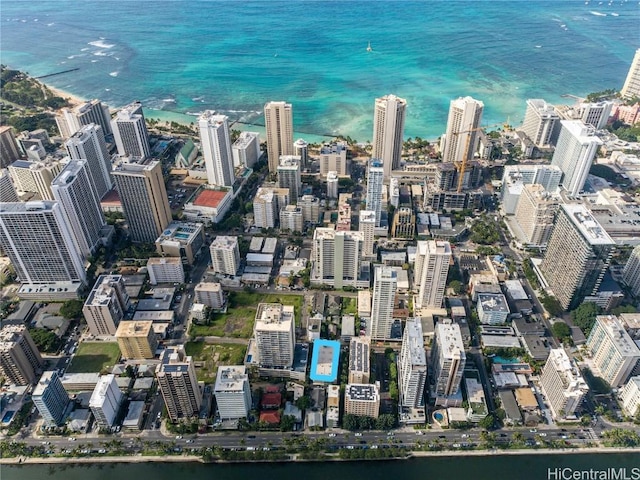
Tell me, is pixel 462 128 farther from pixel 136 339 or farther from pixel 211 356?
pixel 136 339

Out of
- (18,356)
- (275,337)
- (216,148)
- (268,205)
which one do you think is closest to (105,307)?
(18,356)

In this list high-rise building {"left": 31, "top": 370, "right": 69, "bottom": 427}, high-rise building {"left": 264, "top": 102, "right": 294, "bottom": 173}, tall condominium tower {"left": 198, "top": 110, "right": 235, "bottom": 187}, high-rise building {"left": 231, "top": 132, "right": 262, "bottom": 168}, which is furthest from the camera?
high-rise building {"left": 231, "top": 132, "right": 262, "bottom": 168}

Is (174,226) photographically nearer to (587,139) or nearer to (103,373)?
(103,373)

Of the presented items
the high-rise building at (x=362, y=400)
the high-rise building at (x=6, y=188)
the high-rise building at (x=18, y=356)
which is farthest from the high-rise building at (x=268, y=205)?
the high-rise building at (x=6, y=188)

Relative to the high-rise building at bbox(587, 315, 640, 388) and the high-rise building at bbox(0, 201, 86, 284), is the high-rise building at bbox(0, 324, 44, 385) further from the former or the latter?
the high-rise building at bbox(587, 315, 640, 388)

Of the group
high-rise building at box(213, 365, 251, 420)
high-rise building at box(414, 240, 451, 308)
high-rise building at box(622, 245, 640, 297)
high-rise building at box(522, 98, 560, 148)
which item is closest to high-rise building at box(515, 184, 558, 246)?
high-rise building at box(622, 245, 640, 297)

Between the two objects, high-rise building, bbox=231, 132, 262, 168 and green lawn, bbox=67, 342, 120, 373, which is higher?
high-rise building, bbox=231, 132, 262, 168

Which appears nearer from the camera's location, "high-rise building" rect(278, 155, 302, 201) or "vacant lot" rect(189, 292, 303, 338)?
"vacant lot" rect(189, 292, 303, 338)
